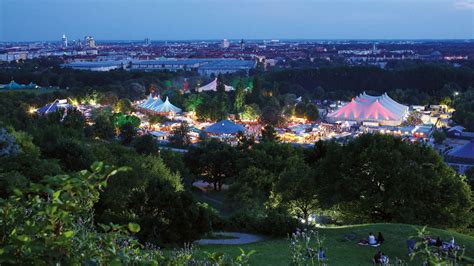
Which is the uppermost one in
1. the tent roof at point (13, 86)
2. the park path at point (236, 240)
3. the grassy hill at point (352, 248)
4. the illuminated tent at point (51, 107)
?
the grassy hill at point (352, 248)

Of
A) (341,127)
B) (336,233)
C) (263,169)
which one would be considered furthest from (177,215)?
(341,127)

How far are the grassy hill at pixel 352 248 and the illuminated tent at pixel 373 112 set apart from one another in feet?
97.6

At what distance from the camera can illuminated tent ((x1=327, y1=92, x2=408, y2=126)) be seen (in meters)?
42.5

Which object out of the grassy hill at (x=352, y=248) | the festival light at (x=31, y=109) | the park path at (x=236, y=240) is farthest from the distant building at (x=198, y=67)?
the grassy hill at (x=352, y=248)

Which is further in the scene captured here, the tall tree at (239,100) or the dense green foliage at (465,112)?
the tall tree at (239,100)

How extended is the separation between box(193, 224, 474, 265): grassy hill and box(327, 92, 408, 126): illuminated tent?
2976cm

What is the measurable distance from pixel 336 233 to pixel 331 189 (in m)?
3.59

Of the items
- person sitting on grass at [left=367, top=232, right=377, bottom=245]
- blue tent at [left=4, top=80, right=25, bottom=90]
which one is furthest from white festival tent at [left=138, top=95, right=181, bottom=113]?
person sitting on grass at [left=367, top=232, right=377, bottom=245]

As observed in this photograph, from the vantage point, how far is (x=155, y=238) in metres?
13.0

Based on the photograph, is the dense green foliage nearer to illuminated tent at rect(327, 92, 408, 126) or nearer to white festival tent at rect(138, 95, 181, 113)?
illuminated tent at rect(327, 92, 408, 126)

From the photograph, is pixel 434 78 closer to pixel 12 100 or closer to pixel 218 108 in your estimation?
pixel 218 108

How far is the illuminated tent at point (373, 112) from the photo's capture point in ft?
140

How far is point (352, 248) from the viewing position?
1251 cm

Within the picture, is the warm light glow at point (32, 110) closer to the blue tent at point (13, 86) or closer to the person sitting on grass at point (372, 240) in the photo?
the blue tent at point (13, 86)
